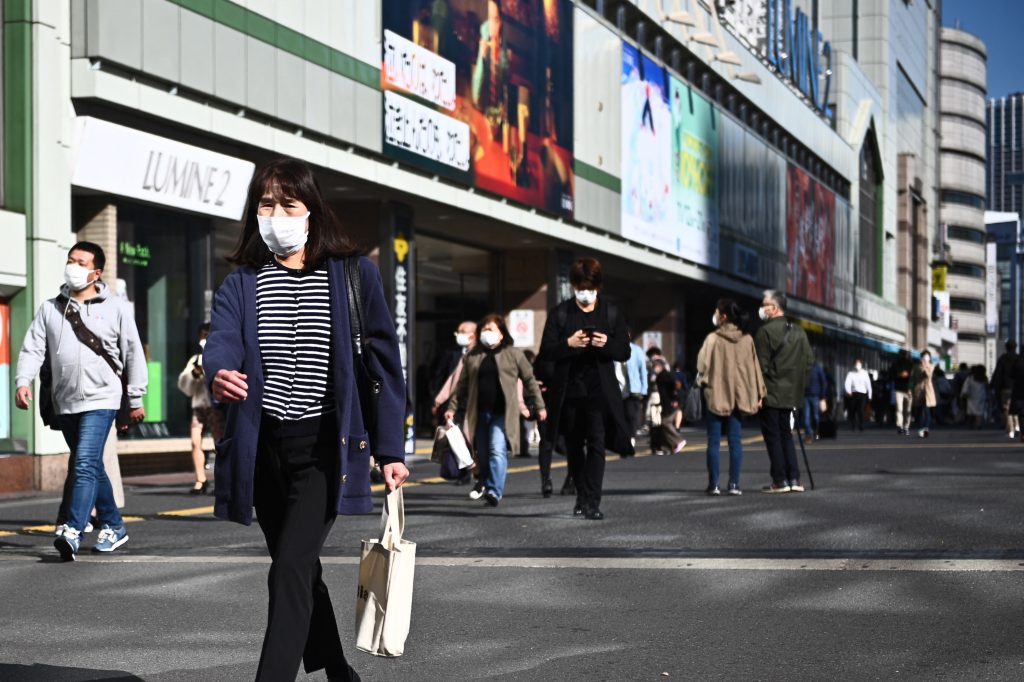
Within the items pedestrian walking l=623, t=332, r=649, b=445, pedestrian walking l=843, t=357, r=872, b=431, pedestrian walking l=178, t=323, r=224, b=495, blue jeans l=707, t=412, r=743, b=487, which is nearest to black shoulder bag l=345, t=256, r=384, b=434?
blue jeans l=707, t=412, r=743, b=487

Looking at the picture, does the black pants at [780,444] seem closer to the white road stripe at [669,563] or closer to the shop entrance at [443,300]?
the white road stripe at [669,563]

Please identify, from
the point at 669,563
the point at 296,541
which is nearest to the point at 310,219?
the point at 296,541

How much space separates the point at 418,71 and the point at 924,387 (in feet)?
40.1

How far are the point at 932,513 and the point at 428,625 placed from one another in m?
5.70

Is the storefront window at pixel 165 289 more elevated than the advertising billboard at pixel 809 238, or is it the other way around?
the advertising billboard at pixel 809 238

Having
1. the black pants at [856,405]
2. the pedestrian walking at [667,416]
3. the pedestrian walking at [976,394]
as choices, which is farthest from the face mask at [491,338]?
the pedestrian walking at [976,394]

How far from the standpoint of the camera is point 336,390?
4699mm

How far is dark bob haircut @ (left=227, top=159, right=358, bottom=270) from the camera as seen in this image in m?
4.84

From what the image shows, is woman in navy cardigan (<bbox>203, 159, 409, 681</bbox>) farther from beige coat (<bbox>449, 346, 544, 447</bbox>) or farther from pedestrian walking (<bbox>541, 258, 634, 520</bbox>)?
beige coat (<bbox>449, 346, 544, 447</bbox>)

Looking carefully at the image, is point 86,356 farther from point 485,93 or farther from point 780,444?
point 485,93

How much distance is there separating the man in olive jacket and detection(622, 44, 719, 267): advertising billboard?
2118 centimetres

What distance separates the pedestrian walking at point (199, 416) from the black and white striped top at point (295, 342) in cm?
1054

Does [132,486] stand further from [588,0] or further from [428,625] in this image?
[588,0]

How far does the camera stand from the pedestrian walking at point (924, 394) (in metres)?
31.2
